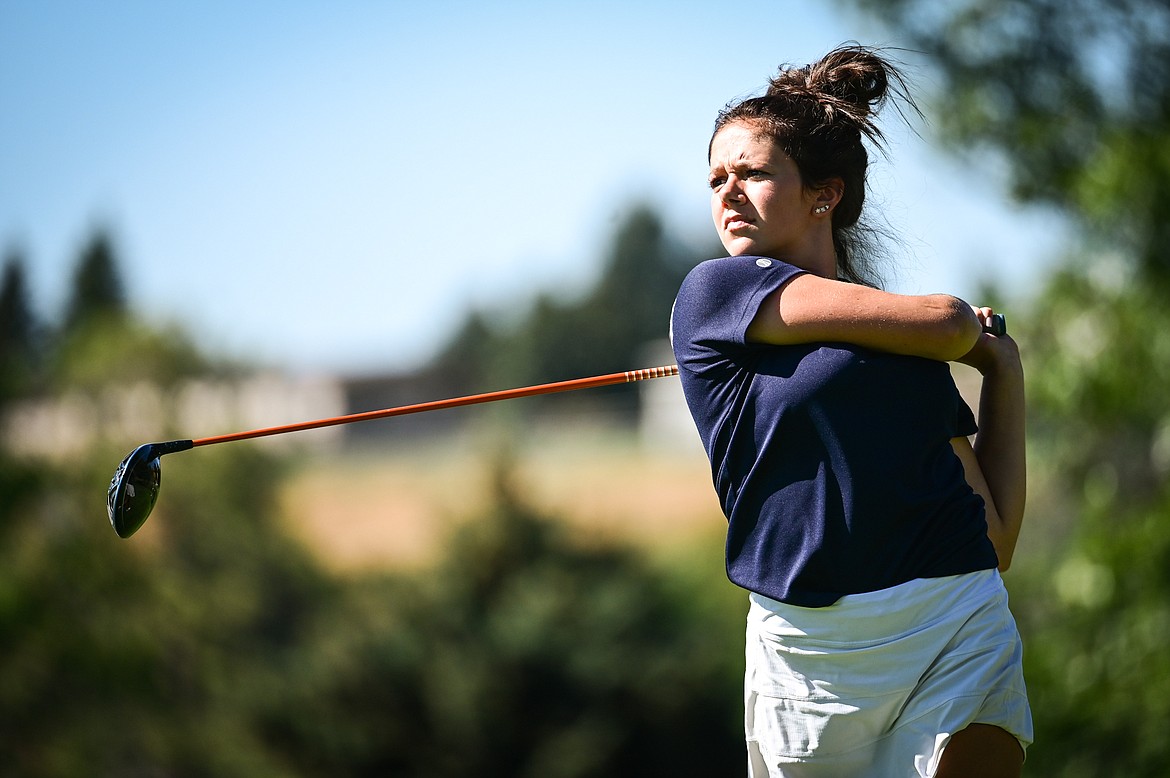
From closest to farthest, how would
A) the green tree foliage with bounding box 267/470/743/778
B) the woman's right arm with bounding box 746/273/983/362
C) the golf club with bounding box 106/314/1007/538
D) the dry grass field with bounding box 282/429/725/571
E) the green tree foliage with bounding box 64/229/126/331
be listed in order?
the woman's right arm with bounding box 746/273/983/362 → the golf club with bounding box 106/314/1007/538 → the green tree foliage with bounding box 267/470/743/778 → the dry grass field with bounding box 282/429/725/571 → the green tree foliage with bounding box 64/229/126/331

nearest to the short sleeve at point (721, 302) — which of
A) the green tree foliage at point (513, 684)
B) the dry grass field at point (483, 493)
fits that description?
the green tree foliage at point (513, 684)

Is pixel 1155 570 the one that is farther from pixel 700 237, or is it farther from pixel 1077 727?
pixel 700 237

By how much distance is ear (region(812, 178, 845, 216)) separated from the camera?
228cm

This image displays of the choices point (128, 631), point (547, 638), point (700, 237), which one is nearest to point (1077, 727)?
point (547, 638)

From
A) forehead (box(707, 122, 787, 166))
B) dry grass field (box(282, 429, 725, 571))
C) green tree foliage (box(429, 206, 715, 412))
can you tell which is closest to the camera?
forehead (box(707, 122, 787, 166))

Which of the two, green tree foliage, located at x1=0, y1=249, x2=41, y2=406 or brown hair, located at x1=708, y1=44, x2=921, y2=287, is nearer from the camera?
brown hair, located at x1=708, y1=44, x2=921, y2=287

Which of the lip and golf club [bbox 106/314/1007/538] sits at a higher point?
the lip

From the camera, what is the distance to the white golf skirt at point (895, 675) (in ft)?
6.73

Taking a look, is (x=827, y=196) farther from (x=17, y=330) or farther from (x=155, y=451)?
(x=17, y=330)

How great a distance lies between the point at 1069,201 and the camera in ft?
27.1

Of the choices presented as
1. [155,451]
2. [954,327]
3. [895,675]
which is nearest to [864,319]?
[954,327]

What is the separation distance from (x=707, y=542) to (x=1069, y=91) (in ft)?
55.6

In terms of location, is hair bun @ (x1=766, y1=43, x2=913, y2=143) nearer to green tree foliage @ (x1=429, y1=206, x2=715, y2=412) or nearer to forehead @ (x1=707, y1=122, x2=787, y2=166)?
forehead @ (x1=707, y1=122, x2=787, y2=166)

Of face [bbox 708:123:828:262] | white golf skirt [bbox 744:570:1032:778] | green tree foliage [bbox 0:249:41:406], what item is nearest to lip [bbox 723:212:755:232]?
face [bbox 708:123:828:262]
